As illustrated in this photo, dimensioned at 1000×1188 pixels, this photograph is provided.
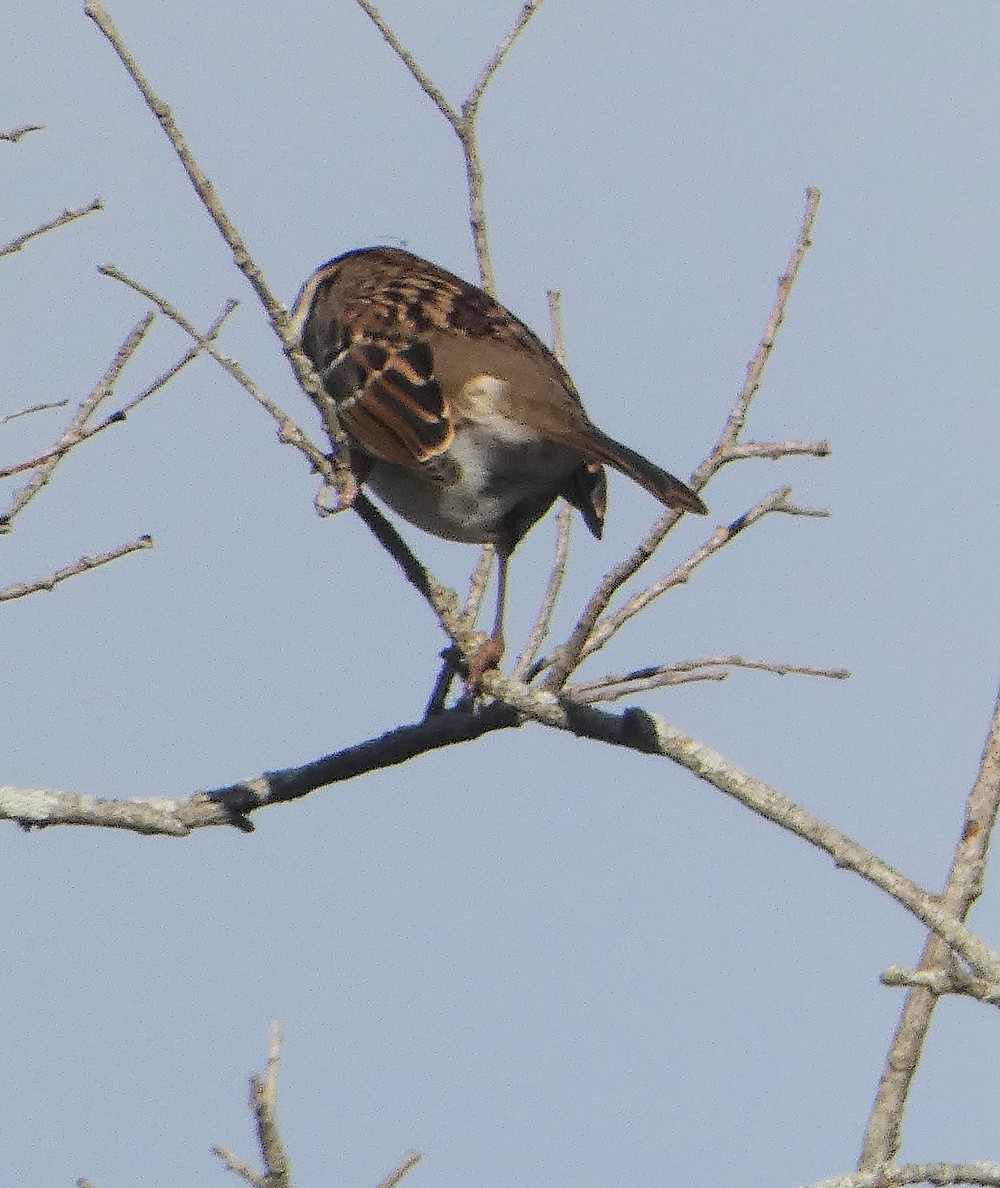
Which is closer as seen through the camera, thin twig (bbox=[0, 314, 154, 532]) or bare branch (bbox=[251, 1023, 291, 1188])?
bare branch (bbox=[251, 1023, 291, 1188])

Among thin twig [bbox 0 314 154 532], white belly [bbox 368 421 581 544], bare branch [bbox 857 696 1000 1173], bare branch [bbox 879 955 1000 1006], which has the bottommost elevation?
bare branch [bbox 879 955 1000 1006]

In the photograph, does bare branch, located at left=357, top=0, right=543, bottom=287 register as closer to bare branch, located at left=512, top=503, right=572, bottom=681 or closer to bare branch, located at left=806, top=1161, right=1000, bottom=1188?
bare branch, located at left=512, top=503, right=572, bottom=681

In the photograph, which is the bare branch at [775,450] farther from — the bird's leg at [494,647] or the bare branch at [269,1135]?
the bare branch at [269,1135]

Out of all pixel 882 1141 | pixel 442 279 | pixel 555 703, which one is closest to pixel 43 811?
pixel 555 703

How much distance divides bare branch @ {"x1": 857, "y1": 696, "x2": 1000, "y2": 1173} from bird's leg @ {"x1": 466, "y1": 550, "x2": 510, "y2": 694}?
1228 mm

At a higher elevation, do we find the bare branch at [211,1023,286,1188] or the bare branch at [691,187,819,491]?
the bare branch at [691,187,819,491]

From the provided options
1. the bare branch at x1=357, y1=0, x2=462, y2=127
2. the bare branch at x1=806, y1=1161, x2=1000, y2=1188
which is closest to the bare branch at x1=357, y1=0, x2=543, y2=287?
the bare branch at x1=357, y1=0, x2=462, y2=127

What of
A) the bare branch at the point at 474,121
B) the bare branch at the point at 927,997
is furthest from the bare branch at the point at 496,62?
the bare branch at the point at 927,997

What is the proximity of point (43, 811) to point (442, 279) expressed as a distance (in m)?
2.98

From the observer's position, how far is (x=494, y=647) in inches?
197

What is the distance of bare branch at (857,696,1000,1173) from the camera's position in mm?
3670

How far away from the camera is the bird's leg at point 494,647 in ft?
14.8

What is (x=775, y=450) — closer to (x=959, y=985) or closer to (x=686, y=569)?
(x=686, y=569)

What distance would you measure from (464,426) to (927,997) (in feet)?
8.07
